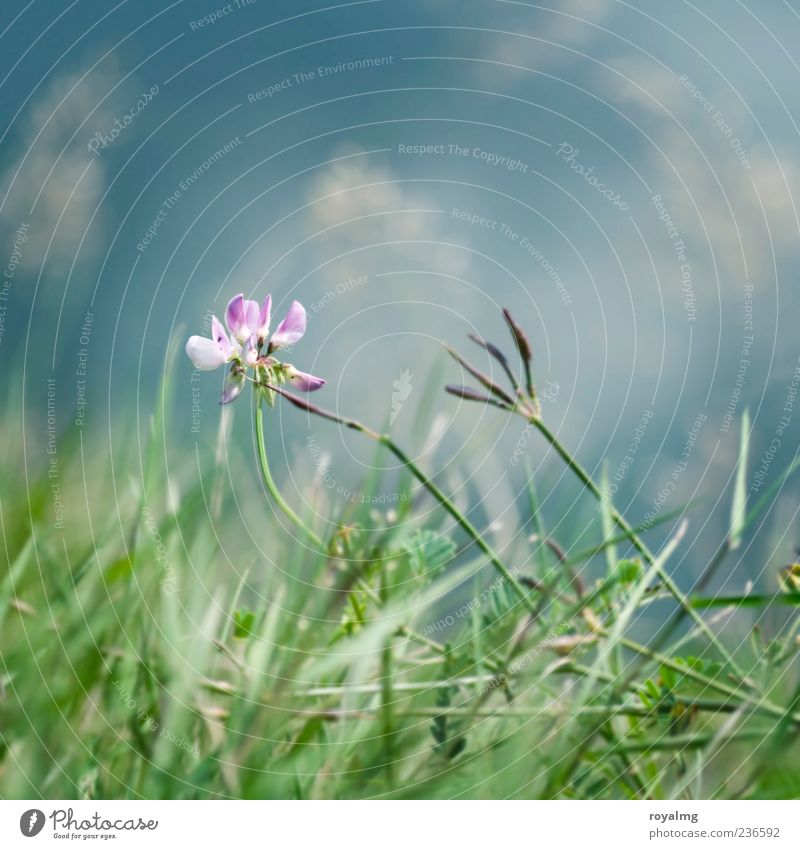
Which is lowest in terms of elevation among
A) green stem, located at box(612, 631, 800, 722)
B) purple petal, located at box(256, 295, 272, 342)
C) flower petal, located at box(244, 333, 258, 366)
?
green stem, located at box(612, 631, 800, 722)

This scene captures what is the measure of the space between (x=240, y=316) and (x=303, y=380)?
0.26 ft

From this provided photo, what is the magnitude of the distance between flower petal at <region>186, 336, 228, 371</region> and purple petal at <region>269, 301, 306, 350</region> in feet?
0.16

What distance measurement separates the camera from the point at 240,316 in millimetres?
719

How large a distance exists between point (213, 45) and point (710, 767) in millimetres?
923

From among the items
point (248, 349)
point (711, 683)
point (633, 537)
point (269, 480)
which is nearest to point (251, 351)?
point (248, 349)

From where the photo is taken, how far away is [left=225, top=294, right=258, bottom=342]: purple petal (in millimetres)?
717

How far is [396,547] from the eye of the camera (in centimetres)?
70

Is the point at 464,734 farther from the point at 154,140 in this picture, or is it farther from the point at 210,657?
the point at 154,140

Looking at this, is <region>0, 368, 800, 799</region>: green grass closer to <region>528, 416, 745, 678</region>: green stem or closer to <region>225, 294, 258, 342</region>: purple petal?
<region>528, 416, 745, 678</region>: green stem

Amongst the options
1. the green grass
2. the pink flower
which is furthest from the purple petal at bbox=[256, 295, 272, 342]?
the green grass

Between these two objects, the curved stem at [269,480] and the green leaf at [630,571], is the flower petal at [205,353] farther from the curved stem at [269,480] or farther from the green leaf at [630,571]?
the green leaf at [630,571]

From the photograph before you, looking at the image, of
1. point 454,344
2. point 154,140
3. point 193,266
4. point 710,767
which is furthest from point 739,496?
point 154,140

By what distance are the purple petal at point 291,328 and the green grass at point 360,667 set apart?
127 millimetres

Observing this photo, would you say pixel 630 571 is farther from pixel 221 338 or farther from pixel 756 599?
pixel 221 338
